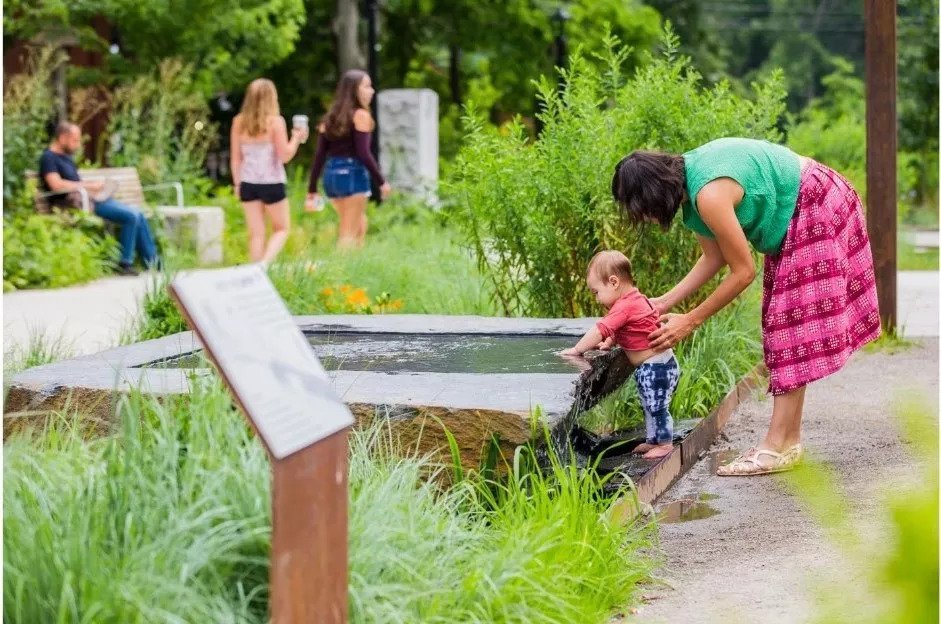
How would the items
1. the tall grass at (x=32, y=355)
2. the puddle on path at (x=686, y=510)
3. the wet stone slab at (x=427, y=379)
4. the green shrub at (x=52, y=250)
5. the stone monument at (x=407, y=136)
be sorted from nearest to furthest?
the wet stone slab at (x=427, y=379) → the puddle on path at (x=686, y=510) → the tall grass at (x=32, y=355) → the green shrub at (x=52, y=250) → the stone monument at (x=407, y=136)

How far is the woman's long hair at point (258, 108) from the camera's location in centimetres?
1107

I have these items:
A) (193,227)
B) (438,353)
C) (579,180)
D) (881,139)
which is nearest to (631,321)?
(438,353)

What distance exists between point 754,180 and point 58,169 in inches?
355

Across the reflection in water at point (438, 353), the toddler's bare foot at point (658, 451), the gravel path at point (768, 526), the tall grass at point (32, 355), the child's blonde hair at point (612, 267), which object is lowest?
the gravel path at point (768, 526)

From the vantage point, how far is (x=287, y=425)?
2.62m

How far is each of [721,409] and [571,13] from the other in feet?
56.1

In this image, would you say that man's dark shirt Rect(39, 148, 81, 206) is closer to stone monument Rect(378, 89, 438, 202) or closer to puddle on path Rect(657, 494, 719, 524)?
stone monument Rect(378, 89, 438, 202)

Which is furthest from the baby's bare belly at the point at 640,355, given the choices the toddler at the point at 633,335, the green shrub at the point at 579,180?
the green shrub at the point at 579,180

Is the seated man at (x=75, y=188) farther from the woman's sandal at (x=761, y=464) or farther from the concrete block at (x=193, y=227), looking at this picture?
the woman's sandal at (x=761, y=464)

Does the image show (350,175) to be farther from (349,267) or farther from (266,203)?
(349,267)

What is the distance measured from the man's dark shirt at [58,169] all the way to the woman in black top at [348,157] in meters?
2.36

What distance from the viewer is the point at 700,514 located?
4762 millimetres

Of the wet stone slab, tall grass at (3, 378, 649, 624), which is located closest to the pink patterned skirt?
the wet stone slab

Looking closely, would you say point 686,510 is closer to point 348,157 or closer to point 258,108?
point 258,108
